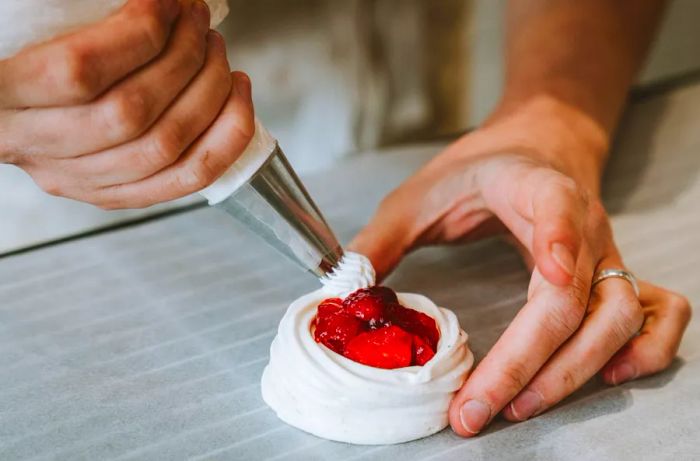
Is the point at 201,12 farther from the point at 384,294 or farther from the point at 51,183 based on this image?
the point at 384,294

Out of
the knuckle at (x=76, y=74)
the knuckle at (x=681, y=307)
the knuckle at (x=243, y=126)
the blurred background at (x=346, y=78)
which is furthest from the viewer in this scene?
the blurred background at (x=346, y=78)

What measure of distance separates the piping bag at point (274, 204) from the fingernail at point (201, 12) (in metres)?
0.11

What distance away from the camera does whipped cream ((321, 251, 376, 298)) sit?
3.13 feet

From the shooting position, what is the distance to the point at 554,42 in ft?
4.88

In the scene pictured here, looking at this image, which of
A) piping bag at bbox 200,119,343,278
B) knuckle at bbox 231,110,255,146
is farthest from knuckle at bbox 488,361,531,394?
knuckle at bbox 231,110,255,146

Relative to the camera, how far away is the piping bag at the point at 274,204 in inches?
32.6

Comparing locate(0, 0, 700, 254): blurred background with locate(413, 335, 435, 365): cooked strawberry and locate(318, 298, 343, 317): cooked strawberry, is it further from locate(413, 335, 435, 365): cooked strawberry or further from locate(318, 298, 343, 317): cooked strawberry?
locate(413, 335, 435, 365): cooked strawberry

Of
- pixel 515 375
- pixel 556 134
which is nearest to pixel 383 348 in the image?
pixel 515 375

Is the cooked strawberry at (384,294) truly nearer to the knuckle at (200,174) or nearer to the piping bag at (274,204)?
the piping bag at (274,204)

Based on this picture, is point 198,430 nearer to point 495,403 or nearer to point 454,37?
point 495,403

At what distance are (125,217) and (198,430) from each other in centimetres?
58

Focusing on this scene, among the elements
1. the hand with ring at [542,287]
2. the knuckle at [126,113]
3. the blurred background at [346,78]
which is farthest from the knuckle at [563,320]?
the blurred background at [346,78]

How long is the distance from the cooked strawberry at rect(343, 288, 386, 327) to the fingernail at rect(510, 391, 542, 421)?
0.53 ft

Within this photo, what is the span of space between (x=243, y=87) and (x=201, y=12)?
0.26 feet
